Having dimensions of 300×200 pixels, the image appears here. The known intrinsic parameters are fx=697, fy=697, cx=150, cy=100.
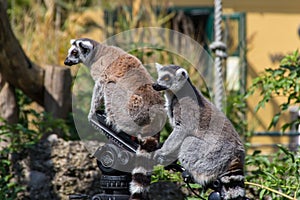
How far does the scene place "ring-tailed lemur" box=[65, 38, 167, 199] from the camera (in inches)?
145

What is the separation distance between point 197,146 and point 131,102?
0.44m

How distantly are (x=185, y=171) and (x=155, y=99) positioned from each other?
1.43 feet

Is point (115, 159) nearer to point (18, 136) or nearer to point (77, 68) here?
point (18, 136)

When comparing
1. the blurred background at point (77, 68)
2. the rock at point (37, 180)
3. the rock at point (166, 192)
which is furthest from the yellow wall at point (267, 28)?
the rock at point (37, 180)

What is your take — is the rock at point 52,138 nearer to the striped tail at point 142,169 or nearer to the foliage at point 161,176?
the foliage at point 161,176

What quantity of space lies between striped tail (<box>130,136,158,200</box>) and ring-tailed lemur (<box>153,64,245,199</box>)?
0.41 ft

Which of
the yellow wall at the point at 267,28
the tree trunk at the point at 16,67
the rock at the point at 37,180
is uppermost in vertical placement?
the yellow wall at the point at 267,28

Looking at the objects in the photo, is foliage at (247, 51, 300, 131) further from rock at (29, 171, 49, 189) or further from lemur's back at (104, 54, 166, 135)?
rock at (29, 171, 49, 189)

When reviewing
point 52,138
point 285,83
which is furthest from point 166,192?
point 285,83

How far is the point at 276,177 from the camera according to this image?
4812mm

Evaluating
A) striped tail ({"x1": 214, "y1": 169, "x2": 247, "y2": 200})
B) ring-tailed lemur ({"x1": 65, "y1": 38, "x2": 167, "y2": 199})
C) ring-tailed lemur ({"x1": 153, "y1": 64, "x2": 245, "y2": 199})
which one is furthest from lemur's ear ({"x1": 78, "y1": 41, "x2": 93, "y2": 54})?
striped tail ({"x1": 214, "y1": 169, "x2": 247, "y2": 200})

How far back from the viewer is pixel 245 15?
32.8ft

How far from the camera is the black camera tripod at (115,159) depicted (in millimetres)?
3670

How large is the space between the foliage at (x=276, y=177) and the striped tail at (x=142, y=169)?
0.85 m
